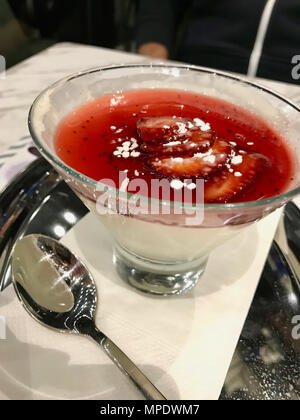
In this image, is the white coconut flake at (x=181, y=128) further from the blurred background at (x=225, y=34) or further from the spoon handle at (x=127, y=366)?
the blurred background at (x=225, y=34)

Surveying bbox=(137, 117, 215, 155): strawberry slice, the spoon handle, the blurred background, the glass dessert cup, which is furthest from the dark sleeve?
the spoon handle

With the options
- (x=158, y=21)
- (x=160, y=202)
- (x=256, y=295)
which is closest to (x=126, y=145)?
(x=160, y=202)

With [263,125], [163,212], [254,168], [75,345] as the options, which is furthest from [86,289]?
[263,125]

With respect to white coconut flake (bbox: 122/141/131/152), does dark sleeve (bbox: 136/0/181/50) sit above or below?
below

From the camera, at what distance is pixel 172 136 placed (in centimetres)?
72

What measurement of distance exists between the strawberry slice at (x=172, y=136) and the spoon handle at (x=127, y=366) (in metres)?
0.32

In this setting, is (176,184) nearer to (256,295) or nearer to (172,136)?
(172,136)

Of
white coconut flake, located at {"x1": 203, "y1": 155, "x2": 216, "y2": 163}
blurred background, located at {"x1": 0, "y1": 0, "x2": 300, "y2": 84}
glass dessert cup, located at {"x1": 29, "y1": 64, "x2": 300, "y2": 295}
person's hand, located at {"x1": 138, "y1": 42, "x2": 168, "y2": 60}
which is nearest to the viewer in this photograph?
glass dessert cup, located at {"x1": 29, "y1": 64, "x2": 300, "y2": 295}

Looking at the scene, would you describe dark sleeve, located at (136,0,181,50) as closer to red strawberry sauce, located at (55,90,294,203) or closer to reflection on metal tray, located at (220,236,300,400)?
red strawberry sauce, located at (55,90,294,203)

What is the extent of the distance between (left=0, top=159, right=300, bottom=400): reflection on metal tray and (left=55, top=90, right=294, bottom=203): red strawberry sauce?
0.20m

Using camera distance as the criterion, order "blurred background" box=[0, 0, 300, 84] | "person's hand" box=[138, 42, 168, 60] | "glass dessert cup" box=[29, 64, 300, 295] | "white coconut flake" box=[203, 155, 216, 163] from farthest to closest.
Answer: "person's hand" box=[138, 42, 168, 60] → "blurred background" box=[0, 0, 300, 84] → "white coconut flake" box=[203, 155, 216, 163] → "glass dessert cup" box=[29, 64, 300, 295]

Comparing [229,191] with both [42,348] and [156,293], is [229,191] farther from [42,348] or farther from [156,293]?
[42,348]

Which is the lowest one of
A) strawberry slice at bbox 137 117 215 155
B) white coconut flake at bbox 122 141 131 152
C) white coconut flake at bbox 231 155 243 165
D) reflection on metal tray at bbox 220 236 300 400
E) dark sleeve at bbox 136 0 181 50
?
reflection on metal tray at bbox 220 236 300 400

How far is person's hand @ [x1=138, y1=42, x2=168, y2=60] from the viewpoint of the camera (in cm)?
188
